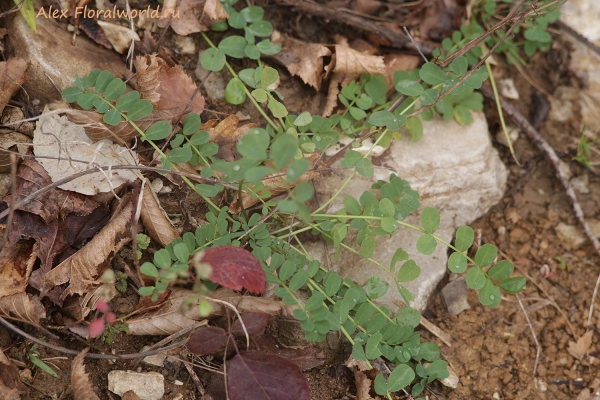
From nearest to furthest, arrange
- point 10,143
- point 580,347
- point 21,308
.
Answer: point 21,308 → point 10,143 → point 580,347

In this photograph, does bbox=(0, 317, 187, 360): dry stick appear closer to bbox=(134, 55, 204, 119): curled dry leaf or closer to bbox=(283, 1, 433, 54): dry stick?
bbox=(134, 55, 204, 119): curled dry leaf

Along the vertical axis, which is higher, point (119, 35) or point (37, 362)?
point (119, 35)

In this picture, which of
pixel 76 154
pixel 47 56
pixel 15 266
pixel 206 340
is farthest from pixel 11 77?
pixel 206 340

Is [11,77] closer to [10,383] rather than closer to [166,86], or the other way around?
[166,86]

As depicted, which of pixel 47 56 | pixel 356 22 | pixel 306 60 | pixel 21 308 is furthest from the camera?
pixel 356 22

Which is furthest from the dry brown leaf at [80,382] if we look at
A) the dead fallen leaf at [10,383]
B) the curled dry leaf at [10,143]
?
the curled dry leaf at [10,143]
